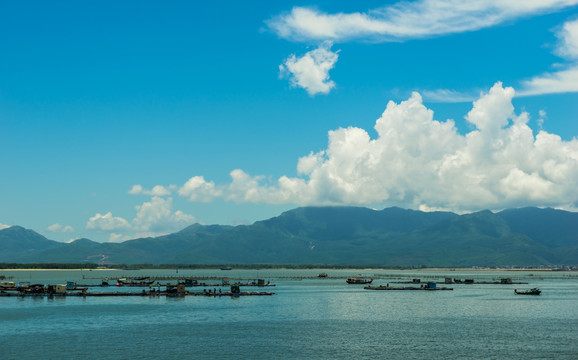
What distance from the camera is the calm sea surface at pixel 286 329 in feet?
267

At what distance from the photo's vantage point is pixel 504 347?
85.8 m

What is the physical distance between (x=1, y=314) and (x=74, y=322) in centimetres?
2355

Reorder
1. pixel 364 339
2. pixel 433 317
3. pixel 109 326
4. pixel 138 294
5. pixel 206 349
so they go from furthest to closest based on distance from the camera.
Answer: pixel 138 294
pixel 433 317
pixel 109 326
pixel 364 339
pixel 206 349

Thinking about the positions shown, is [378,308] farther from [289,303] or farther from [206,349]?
[206,349]

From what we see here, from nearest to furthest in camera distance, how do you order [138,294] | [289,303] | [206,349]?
1. [206,349]
2. [289,303]
3. [138,294]

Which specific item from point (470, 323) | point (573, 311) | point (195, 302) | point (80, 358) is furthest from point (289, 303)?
point (80, 358)

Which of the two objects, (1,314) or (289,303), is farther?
(289,303)

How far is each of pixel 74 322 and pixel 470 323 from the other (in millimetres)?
72326

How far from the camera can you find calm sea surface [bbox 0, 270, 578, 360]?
267 ft

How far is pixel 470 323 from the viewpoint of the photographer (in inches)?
4392

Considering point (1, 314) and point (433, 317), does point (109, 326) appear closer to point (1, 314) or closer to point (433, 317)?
point (1, 314)

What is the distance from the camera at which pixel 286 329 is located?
103000 mm

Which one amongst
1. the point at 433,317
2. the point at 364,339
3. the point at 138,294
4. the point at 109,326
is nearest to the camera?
the point at 364,339

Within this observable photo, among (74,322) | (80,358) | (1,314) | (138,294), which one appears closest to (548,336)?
(80,358)
